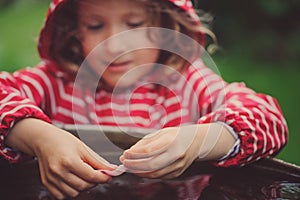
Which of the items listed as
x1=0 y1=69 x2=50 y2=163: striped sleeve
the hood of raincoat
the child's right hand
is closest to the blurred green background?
the hood of raincoat

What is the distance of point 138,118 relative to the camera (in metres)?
0.97

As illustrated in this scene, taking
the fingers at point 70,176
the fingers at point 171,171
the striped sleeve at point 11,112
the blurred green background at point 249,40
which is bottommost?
the blurred green background at point 249,40

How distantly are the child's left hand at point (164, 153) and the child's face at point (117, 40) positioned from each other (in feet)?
0.64

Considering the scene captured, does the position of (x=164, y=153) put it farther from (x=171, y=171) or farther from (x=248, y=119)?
(x=248, y=119)

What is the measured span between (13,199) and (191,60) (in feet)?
1.20

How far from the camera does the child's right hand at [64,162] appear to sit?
69 cm

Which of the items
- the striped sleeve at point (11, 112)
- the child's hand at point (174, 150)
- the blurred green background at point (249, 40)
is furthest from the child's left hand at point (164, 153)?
the blurred green background at point (249, 40)

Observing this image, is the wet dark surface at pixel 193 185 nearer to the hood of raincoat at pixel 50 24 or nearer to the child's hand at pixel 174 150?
the child's hand at pixel 174 150

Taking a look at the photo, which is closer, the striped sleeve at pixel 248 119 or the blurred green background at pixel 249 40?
the striped sleeve at pixel 248 119

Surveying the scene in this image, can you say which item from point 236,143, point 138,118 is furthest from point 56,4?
point 236,143

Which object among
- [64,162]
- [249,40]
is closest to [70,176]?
[64,162]

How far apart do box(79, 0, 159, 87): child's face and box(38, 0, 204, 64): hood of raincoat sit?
0.12ft

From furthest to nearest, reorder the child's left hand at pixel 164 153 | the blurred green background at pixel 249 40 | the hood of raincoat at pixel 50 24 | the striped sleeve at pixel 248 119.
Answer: the blurred green background at pixel 249 40 → the hood of raincoat at pixel 50 24 → the striped sleeve at pixel 248 119 → the child's left hand at pixel 164 153

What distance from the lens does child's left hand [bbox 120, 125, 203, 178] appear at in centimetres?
67
